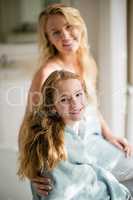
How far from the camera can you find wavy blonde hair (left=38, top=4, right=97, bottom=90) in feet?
2.47

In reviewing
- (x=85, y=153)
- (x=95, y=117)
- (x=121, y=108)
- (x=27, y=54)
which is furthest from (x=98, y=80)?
(x=85, y=153)

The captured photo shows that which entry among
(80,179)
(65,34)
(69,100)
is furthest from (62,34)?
(80,179)

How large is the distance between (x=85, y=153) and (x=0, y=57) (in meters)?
0.58

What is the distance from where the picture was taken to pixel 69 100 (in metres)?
0.66

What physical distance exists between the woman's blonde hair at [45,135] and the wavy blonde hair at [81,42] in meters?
0.13

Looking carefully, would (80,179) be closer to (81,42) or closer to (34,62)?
(81,42)

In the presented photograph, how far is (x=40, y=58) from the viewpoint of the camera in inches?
32.0

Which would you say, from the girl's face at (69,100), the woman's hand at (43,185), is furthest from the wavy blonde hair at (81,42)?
the woman's hand at (43,185)

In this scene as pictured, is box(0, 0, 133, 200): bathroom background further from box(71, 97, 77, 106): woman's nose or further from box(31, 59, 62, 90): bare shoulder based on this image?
box(71, 97, 77, 106): woman's nose

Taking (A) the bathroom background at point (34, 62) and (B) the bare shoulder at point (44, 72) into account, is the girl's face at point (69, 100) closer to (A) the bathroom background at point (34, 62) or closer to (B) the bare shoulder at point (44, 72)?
(B) the bare shoulder at point (44, 72)

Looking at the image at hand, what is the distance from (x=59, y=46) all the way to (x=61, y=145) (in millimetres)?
234

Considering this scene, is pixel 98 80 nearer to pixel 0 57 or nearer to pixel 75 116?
pixel 0 57

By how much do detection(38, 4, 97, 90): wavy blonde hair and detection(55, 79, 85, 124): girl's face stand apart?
13 centimetres

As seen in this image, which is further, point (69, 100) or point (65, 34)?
point (65, 34)
